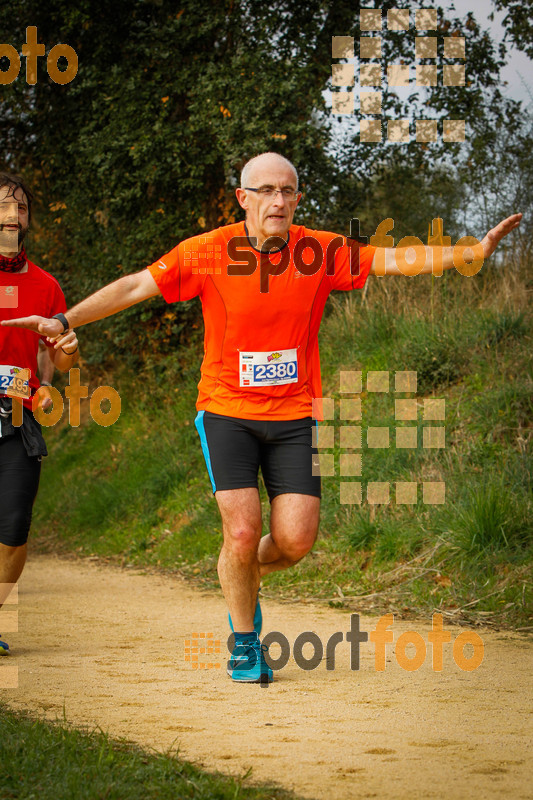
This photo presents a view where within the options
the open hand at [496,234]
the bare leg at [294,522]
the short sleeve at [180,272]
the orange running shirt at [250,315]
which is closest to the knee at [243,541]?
the bare leg at [294,522]

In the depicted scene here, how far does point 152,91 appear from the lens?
41.7 ft

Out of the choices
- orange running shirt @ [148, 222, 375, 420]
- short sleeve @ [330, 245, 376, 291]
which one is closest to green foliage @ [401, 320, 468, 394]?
short sleeve @ [330, 245, 376, 291]

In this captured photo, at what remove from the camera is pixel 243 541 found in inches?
188

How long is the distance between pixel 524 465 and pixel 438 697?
3719mm

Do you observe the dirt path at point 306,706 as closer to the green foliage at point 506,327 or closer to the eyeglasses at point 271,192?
the eyeglasses at point 271,192

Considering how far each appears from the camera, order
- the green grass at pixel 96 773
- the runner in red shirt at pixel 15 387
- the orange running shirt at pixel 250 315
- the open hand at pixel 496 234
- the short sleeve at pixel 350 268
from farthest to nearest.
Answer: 1. the runner in red shirt at pixel 15 387
2. the short sleeve at pixel 350 268
3. the orange running shirt at pixel 250 315
4. the open hand at pixel 496 234
5. the green grass at pixel 96 773

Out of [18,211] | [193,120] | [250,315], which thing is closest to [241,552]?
[250,315]

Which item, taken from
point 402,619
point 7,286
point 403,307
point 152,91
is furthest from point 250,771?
point 152,91

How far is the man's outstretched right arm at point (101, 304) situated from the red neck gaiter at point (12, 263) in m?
0.93

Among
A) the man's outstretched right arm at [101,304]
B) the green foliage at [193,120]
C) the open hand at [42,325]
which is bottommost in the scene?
the open hand at [42,325]

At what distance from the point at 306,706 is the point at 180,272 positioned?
2.06 meters

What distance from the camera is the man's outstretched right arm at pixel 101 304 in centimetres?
430

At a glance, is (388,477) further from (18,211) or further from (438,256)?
(18,211)

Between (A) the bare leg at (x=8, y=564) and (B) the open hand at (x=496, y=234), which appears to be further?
(A) the bare leg at (x=8, y=564)
